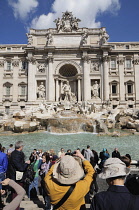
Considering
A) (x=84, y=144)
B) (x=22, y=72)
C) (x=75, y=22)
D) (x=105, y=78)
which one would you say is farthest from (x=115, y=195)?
(x=75, y=22)

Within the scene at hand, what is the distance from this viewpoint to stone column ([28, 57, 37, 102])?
28844mm

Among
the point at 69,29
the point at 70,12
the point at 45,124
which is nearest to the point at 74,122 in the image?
the point at 45,124

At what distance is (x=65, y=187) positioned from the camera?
185cm

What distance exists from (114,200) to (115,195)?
0.05 m

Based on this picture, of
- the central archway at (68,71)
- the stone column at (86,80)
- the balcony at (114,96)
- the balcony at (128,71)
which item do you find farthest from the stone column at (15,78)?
the balcony at (128,71)

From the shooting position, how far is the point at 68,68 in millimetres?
31109

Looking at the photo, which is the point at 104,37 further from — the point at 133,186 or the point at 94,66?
the point at 133,186

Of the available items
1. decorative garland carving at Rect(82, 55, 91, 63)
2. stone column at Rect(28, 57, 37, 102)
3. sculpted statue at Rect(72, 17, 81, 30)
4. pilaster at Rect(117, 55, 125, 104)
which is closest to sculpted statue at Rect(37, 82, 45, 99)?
stone column at Rect(28, 57, 37, 102)

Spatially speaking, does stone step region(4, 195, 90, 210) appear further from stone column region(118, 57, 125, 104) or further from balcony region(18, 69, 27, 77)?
balcony region(18, 69, 27, 77)

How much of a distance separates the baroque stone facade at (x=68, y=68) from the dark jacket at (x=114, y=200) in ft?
87.1

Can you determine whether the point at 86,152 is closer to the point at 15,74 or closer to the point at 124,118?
the point at 124,118

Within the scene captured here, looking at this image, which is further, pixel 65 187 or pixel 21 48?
pixel 21 48

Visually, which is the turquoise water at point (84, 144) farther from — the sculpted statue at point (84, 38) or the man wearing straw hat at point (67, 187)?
the sculpted statue at point (84, 38)

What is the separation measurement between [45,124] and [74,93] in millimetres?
13817
